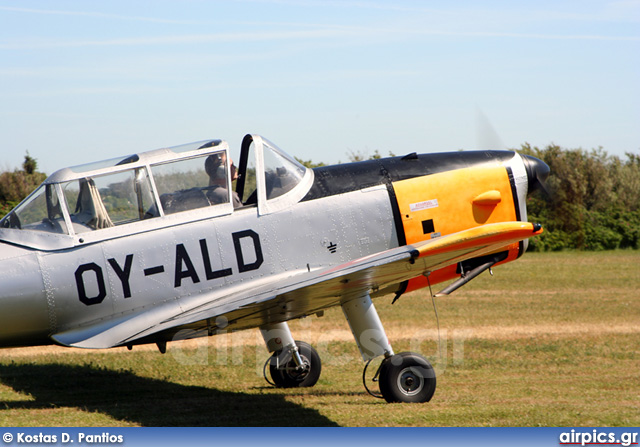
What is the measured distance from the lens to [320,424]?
21.3 feet

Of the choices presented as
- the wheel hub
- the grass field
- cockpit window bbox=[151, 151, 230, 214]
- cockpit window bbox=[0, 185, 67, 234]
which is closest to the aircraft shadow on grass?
the grass field

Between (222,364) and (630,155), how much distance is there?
3302 centimetres

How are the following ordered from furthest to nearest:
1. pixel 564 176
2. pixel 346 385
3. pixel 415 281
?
1. pixel 564 176
2. pixel 346 385
3. pixel 415 281

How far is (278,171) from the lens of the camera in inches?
281

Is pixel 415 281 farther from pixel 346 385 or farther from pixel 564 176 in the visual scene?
pixel 564 176

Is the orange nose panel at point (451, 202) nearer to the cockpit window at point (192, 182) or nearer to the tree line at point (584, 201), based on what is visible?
the cockpit window at point (192, 182)

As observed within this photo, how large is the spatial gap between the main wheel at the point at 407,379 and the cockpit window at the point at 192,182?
2.31m

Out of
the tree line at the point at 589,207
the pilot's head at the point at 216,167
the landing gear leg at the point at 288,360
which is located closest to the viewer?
the pilot's head at the point at 216,167

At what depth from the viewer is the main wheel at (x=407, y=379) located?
6.95 metres

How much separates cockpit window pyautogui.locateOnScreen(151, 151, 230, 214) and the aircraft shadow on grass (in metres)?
2.05

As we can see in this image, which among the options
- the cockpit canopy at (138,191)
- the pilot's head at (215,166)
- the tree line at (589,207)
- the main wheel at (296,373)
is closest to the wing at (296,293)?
the cockpit canopy at (138,191)

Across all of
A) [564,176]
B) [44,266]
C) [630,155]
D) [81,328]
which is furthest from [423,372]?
[630,155]

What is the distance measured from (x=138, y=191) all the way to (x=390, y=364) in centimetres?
299

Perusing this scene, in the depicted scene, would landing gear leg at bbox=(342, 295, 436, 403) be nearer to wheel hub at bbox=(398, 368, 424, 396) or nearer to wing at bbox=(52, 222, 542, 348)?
wheel hub at bbox=(398, 368, 424, 396)
